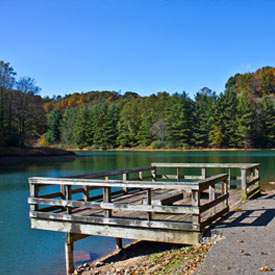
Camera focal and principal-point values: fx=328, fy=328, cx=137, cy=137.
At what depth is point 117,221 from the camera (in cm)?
718

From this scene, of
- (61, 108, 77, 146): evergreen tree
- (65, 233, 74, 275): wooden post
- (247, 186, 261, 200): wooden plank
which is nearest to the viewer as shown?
(65, 233, 74, 275): wooden post

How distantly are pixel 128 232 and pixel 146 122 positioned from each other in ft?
290

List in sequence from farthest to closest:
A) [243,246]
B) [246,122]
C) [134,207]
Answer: [246,122] → [134,207] → [243,246]

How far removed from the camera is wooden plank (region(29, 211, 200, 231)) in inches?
263

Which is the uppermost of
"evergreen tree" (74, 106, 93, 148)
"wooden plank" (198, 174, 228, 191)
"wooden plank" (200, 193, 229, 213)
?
"evergreen tree" (74, 106, 93, 148)

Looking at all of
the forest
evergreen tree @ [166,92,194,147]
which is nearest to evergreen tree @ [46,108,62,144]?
the forest

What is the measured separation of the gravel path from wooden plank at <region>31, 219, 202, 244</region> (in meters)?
0.61

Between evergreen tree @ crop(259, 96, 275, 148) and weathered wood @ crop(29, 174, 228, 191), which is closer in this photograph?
weathered wood @ crop(29, 174, 228, 191)

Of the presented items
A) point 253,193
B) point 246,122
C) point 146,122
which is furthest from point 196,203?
point 146,122

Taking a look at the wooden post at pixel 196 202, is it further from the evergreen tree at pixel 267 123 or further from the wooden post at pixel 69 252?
the evergreen tree at pixel 267 123

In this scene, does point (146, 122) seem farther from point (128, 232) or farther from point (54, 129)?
point (128, 232)

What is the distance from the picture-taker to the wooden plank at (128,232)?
6680 mm

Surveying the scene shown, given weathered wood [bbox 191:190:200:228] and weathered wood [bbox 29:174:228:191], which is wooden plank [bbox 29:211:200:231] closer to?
weathered wood [bbox 191:190:200:228]

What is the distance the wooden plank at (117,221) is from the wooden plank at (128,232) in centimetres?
11
